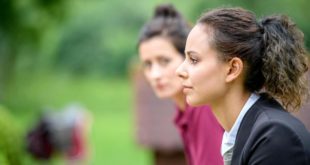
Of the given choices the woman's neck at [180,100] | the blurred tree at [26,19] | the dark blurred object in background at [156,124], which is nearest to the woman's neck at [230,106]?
the woman's neck at [180,100]

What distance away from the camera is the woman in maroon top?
13.6ft

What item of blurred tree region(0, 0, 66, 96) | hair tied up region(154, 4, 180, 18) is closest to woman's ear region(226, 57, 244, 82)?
hair tied up region(154, 4, 180, 18)

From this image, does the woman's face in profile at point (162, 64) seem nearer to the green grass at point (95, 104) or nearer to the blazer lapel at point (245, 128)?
the blazer lapel at point (245, 128)

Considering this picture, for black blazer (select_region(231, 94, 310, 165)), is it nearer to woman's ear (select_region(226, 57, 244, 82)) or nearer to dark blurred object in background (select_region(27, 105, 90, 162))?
woman's ear (select_region(226, 57, 244, 82))

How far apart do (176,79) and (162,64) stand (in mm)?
158

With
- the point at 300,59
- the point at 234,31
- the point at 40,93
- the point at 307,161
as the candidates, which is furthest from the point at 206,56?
the point at 40,93

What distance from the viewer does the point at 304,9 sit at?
17078mm

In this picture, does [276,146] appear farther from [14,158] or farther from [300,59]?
[14,158]

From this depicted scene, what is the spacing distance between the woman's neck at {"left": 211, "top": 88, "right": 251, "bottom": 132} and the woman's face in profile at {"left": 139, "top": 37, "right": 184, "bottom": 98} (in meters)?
1.26

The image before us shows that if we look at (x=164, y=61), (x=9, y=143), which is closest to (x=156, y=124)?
(x=164, y=61)

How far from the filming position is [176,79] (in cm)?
459

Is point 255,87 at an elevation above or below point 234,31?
below

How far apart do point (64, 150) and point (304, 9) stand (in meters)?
6.55

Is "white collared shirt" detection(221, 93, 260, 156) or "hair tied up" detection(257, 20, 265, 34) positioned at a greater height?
"hair tied up" detection(257, 20, 265, 34)
